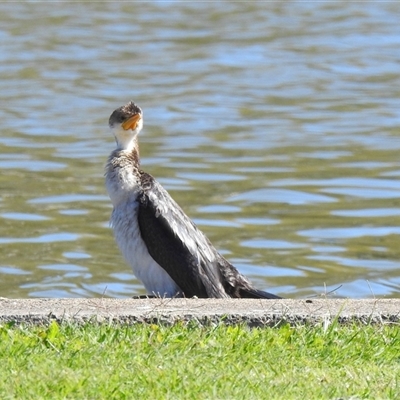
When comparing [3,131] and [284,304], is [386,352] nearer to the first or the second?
[284,304]

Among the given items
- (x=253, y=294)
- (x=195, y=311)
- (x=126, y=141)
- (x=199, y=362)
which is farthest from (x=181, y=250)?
(x=199, y=362)

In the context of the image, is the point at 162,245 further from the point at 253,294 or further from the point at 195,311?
the point at 195,311

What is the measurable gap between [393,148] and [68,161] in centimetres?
385

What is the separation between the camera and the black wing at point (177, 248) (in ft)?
25.8

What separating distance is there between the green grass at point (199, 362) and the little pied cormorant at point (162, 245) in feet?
5.78

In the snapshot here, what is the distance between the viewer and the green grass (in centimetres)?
511

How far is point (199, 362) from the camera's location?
551cm

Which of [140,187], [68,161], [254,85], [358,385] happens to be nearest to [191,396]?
[358,385]

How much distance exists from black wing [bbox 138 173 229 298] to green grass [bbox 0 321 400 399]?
174 cm

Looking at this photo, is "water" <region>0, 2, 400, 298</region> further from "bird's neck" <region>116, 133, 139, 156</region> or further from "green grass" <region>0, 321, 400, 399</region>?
"green grass" <region>0, 321, 400, 399</region>

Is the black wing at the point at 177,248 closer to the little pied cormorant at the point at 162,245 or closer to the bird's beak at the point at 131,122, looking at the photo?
the little pied cormorant at the point at 162,245

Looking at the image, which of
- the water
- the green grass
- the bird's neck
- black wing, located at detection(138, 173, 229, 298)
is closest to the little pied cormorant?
black wing, located at detection(138, 173, 229, 298)

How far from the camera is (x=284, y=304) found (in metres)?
6.50

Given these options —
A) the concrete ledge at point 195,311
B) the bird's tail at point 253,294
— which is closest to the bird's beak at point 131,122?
the bird's tail at point 253,294
